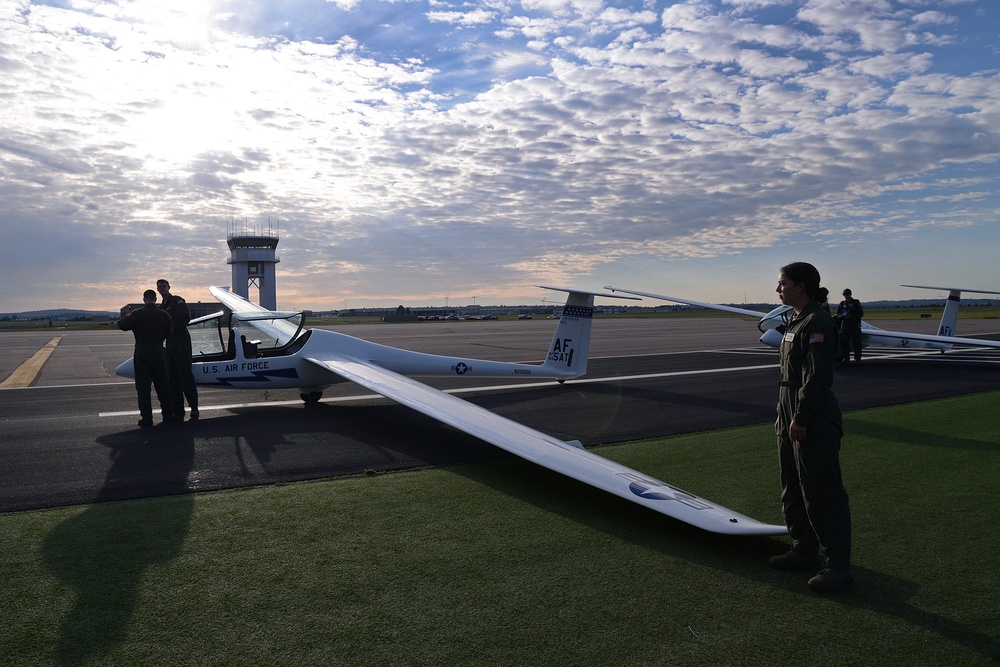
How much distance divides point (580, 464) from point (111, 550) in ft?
12.4

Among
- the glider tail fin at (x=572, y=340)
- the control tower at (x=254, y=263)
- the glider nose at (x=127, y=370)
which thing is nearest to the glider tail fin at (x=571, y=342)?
the glider tail fin at (x=572, y=340)

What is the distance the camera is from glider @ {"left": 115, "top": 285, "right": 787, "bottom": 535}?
232 inches

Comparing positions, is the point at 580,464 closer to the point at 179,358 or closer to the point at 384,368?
the point at 384,368

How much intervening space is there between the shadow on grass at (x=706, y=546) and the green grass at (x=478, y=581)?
2cm

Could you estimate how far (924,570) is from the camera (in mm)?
4176

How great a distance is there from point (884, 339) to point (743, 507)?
685 inches

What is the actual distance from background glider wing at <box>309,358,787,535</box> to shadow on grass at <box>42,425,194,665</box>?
273cm

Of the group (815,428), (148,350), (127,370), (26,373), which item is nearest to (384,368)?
(148,350)

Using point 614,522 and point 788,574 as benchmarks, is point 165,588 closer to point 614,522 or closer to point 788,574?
point 614,522

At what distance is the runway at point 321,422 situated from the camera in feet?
22.0

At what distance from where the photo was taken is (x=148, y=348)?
9.38 m

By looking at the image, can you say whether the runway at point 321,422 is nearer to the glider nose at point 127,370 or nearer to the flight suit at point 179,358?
the flight suit at point 179,358

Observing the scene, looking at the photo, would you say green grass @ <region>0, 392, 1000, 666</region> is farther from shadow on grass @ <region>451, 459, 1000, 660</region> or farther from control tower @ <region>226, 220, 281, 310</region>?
control tower @ <region>226, 220, 281, 310</region>

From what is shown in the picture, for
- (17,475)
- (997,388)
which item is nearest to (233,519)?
(17,475)
